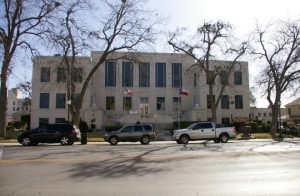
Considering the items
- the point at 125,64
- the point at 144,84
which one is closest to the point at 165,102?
the point at 144,84

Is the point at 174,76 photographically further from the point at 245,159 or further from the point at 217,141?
Answer: the point at 245,159

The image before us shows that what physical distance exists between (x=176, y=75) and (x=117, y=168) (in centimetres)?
4746

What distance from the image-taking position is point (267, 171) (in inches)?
519

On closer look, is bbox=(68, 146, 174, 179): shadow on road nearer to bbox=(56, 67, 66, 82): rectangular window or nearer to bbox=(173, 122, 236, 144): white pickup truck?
bbox=(173, 122, 236, 144): white pickup truck

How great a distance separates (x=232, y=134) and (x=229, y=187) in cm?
2310

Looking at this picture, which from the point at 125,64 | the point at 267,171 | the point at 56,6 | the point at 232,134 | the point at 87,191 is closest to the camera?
the point at 87,191

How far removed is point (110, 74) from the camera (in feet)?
194

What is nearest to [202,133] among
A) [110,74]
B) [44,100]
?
[110,74]

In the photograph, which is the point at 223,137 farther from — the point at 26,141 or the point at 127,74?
the point at 127,74

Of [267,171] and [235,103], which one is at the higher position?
[235,103]

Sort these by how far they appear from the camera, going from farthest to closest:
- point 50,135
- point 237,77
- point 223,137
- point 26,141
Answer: point 237,77
point 223,137
point 50,135
point 26,141

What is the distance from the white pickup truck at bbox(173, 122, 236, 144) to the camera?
31.6 m

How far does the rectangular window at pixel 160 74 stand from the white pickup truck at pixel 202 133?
28.1 metres

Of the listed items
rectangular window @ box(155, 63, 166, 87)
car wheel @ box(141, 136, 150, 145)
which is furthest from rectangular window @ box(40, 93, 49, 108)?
car wheel @ box(141, 136, 150, 145)
